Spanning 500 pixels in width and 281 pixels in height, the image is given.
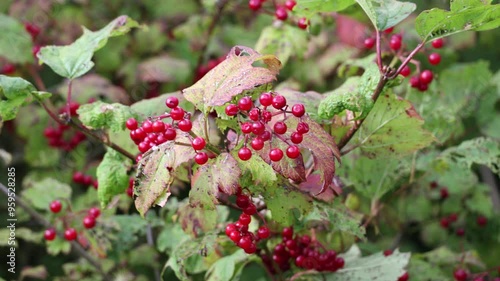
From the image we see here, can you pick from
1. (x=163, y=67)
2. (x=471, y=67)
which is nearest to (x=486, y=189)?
(x=471, y=67)

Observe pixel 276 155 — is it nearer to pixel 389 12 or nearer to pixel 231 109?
pixel 231 109

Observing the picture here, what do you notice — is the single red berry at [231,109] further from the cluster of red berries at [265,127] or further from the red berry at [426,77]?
the red berry at [426,77]

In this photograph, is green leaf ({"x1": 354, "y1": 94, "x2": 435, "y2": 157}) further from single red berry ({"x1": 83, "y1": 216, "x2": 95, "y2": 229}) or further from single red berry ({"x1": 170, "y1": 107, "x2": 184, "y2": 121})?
single red berry ({"x1": 83, "y1": 216, "x2": 95, "y2": 229})

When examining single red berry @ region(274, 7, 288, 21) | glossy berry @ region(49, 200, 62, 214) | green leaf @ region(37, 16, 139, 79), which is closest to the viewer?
green leaf @ region(37, 16, 139, 79)

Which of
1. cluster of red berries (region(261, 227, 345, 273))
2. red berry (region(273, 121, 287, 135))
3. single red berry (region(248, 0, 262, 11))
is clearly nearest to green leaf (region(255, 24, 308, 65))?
single red berry (region(248, 0, 262, 11))

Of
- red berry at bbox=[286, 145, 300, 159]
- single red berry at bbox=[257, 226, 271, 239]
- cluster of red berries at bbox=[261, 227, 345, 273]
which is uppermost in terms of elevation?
red berry at bbox=[286, 145, 300, 159]

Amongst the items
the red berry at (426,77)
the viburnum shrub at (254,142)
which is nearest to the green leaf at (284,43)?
the viburnum shrub at (254,142)

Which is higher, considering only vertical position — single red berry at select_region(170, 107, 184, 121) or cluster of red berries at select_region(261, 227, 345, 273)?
single red berry at select_region(170, 107, 184, 121)
